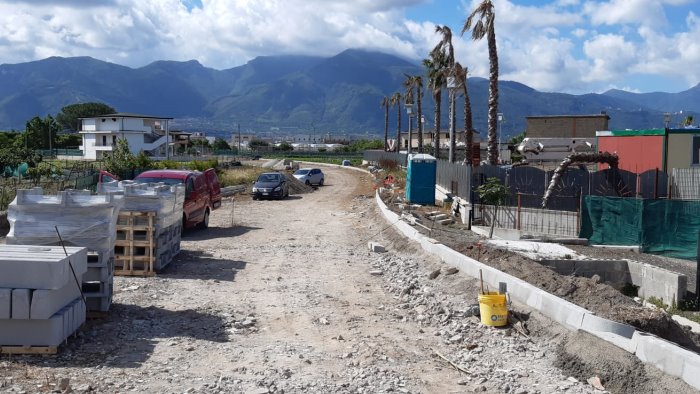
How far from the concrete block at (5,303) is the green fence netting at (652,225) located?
54.8 feet

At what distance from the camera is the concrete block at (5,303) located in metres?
8.61

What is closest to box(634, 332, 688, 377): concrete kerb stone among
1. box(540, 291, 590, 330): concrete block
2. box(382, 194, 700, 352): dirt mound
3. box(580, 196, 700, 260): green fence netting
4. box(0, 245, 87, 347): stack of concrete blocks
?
box(540, 291, 590, 330): concrete block

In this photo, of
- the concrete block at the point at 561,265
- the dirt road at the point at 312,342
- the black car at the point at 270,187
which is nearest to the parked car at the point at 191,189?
the dirt road at the point at 312,342

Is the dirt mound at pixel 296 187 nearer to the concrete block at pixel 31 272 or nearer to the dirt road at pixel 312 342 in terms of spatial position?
the dirt road at pixel 312 342

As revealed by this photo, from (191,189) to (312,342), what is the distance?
12715 millimetres

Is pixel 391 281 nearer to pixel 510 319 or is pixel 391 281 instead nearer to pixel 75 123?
pixel 510 319

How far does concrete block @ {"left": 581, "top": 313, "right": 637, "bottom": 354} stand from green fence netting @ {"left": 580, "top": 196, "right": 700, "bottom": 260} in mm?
12143

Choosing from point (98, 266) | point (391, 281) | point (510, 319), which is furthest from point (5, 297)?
point (391, 281)

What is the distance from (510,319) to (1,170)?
40620 mm

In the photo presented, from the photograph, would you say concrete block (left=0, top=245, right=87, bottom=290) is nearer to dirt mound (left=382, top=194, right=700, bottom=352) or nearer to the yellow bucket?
the yellow bucket

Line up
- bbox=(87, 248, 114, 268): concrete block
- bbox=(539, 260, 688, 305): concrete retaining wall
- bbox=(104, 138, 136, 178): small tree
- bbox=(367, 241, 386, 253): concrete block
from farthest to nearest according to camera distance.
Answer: bbox=(104, 138, 136, 178): small tree, bbox=(367, 241, 386, 253): concrete block, bbox=(539, 260, 688, 305): concrete retaining wall, bbox=(87, 248, 114, 268): concrete block

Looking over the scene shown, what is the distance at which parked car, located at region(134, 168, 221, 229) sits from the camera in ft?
69.9

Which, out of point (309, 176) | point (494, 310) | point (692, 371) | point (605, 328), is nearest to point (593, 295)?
point (494, 310)

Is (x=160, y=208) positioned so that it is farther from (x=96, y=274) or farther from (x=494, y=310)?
(x=494, y=310)
